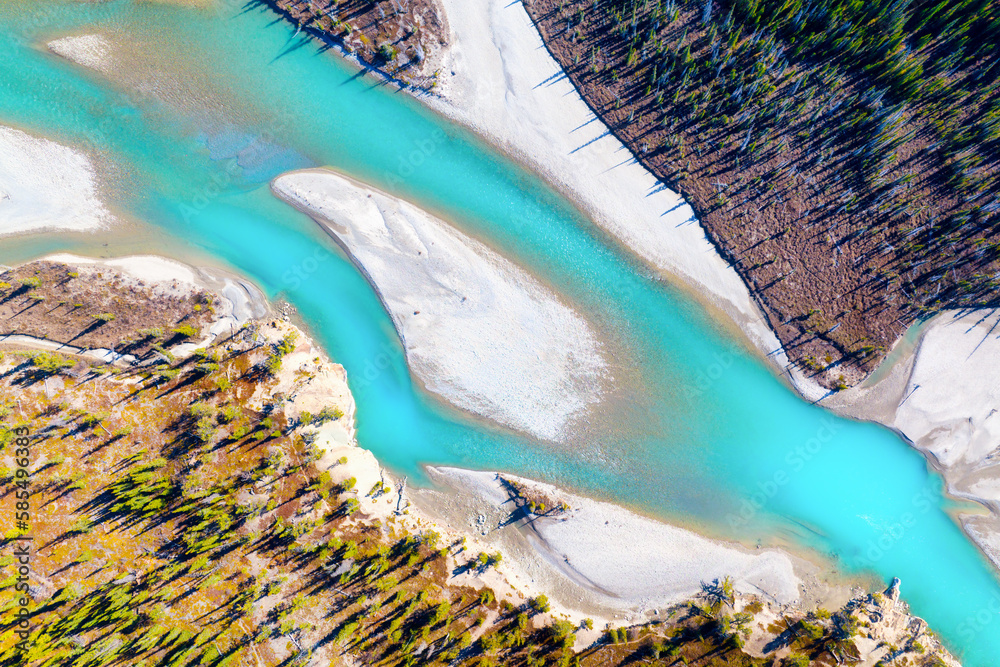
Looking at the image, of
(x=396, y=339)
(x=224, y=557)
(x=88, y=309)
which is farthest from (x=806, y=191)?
(x=88, y=309)

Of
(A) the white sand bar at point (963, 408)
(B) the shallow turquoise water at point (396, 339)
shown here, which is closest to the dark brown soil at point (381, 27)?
(B) the shallow turquoise water at point (396, 339)

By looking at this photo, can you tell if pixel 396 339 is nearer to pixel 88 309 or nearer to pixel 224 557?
pixel 224 557

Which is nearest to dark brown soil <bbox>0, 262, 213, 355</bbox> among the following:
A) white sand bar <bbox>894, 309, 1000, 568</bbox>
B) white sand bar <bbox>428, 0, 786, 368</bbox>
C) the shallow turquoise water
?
the shallow turquoise water

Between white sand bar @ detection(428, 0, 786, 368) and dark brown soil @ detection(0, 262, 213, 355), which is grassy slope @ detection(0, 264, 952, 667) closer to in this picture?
dark brown soil @ detection(0, 262, 213, 355)

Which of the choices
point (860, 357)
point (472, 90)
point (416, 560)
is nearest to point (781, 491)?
point (860, 357)

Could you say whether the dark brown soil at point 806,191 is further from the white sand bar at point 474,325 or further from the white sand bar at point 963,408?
the white sand bar at point 474,325

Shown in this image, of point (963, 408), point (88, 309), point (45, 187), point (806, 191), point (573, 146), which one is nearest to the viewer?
point (88, 309)
